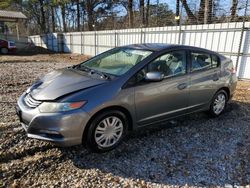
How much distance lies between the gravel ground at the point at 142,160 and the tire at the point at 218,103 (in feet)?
1.41

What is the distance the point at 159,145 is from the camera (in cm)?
381

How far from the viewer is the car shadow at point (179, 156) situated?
121 inches

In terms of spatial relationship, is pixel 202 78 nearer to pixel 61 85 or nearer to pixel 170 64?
pixel 170 64

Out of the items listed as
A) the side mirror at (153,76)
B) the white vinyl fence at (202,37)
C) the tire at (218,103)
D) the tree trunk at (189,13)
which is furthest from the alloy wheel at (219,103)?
the tree trunk at (189,13)

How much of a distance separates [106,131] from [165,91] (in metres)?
1.17

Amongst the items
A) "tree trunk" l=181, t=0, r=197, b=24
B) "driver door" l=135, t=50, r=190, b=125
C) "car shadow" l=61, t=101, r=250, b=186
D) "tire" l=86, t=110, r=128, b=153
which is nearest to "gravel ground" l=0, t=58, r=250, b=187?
"car shadow" l=61, t=101, r=250, b=186

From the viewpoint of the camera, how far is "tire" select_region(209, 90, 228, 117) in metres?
4.89

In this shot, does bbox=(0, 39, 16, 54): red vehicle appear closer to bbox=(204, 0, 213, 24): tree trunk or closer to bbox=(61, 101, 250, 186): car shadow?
bbox=(204, 0, 213, 24): tree trunk

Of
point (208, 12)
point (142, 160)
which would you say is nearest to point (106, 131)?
point (142, 160)

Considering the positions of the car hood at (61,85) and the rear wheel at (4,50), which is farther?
the rear wheel at (4,50)

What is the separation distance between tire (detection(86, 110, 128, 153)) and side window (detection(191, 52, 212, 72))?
1.74m

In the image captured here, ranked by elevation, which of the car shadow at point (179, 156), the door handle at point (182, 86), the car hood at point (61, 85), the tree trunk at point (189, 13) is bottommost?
the car shadow at point (179, 156)

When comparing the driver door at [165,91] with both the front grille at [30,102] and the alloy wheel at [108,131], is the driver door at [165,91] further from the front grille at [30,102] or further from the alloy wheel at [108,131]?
the front grille at [30,102]

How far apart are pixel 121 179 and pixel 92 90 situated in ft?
3.96
